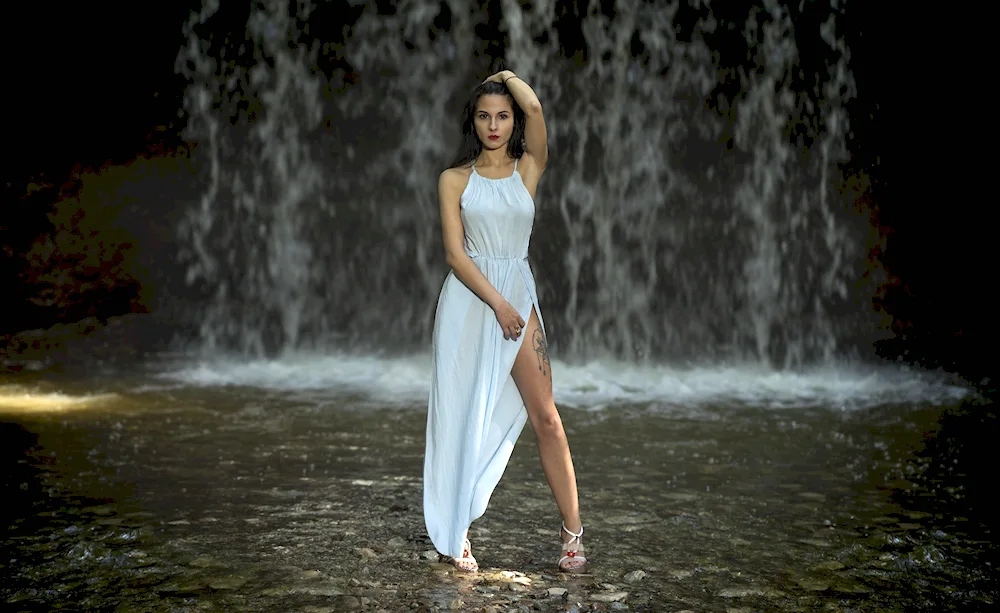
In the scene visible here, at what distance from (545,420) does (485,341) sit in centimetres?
35

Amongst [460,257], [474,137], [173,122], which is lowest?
[460,257]

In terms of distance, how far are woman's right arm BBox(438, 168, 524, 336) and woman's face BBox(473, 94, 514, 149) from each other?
0.16 metres

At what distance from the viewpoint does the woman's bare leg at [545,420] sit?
3.79m

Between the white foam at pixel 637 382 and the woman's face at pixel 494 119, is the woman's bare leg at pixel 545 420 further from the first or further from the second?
the white foam at pixel 637 382

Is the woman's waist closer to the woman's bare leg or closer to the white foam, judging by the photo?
the woman's bare leg

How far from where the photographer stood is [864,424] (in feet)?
23.1

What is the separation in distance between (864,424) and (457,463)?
4.06m

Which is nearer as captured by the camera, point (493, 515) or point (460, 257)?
point (460, 257)

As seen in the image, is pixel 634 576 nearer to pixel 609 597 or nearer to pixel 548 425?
pixel 609 597

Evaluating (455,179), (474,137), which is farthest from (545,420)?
(474,137)

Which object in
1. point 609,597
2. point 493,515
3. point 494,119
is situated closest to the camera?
point 609,597

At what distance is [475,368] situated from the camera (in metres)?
3.79

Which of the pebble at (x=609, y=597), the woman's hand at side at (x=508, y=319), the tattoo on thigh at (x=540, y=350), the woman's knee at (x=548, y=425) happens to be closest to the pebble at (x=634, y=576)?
the pebble at (x=609, y=597)

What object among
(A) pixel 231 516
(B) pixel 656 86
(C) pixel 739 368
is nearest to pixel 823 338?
(C) pixel 739 368
